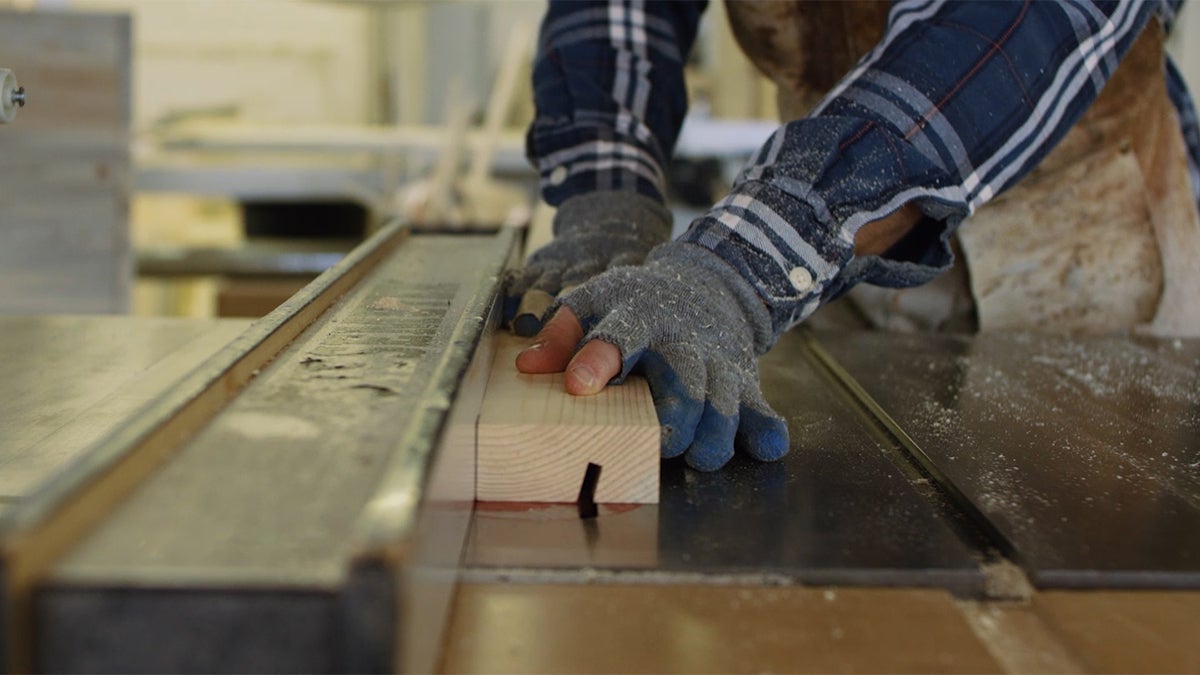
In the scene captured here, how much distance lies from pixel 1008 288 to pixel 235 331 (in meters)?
1.14

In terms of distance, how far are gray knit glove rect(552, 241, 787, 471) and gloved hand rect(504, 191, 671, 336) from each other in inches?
5.1

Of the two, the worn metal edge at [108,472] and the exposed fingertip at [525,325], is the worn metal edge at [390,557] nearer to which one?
the worn metal edge at [108,472]

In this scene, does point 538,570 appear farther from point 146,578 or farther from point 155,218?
point 155,218

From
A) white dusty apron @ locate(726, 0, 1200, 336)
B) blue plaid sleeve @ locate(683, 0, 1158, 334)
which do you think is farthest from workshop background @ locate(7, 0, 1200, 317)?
blue plaid sleeve @ locate(683, 0, 1158, 334)

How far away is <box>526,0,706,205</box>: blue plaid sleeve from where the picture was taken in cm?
153

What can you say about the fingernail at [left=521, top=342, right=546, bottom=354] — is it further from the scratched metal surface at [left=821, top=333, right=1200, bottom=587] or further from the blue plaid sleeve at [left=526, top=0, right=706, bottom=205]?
the blue plaid sleeve at [left=526, top=0, right=706, bottom=205]

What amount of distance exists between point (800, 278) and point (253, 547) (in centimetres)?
65

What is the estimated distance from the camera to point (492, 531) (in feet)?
2.61

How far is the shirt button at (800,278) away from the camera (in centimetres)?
105

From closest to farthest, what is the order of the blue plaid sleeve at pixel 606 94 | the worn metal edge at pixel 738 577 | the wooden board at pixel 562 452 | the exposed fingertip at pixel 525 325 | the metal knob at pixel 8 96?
1. the worn metal edge at pixel 738 577
2. the wooden board at pixel 562 452
3. the metal knob at pixel 8 96
4. the exposed fingertip at pixel 525 325
5. the blue plaid sleeve at pixel 606 94

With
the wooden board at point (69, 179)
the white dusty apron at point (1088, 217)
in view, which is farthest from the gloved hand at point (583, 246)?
the wooden board at point (69, 179)

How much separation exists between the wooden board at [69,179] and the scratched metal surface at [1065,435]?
2332 millimetres

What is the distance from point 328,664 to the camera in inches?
20.0

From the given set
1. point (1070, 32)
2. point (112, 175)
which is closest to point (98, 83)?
point (112, 175)
